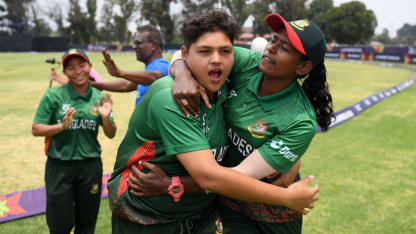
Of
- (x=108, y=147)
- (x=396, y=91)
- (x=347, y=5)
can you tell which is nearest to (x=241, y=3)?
(x=347, y=5)

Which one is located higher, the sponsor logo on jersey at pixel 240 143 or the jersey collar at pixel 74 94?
the jersey collar at pixel 74 94

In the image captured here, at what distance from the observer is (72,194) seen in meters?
3.82

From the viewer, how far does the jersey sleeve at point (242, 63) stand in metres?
2.73

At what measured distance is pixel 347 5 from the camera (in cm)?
6097

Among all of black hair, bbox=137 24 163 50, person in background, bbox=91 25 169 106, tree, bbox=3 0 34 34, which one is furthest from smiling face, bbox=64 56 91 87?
tree, bbox=3 0 34 34

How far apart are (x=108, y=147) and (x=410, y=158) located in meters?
6.64

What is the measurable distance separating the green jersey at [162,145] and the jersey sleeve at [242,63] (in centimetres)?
38

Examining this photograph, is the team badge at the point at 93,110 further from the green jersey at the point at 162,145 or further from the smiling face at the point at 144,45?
the green jersey at the point at 162,145

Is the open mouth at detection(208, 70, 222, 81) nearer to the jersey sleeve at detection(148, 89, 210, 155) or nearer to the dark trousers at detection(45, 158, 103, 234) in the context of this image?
the jersey sleeve at detection(148, 89, 210, 155)

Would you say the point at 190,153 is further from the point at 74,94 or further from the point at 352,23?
the point at 352,23

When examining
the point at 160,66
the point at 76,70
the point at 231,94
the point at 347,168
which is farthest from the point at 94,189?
the point at 347,168

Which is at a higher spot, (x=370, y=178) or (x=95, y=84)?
(x=95, y=84)

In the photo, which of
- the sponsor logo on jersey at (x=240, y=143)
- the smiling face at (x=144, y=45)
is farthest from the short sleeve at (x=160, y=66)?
the sponsor logo on jersey at (x=240, y=143)

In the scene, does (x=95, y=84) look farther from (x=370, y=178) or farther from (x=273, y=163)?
(x=370, y=178)
